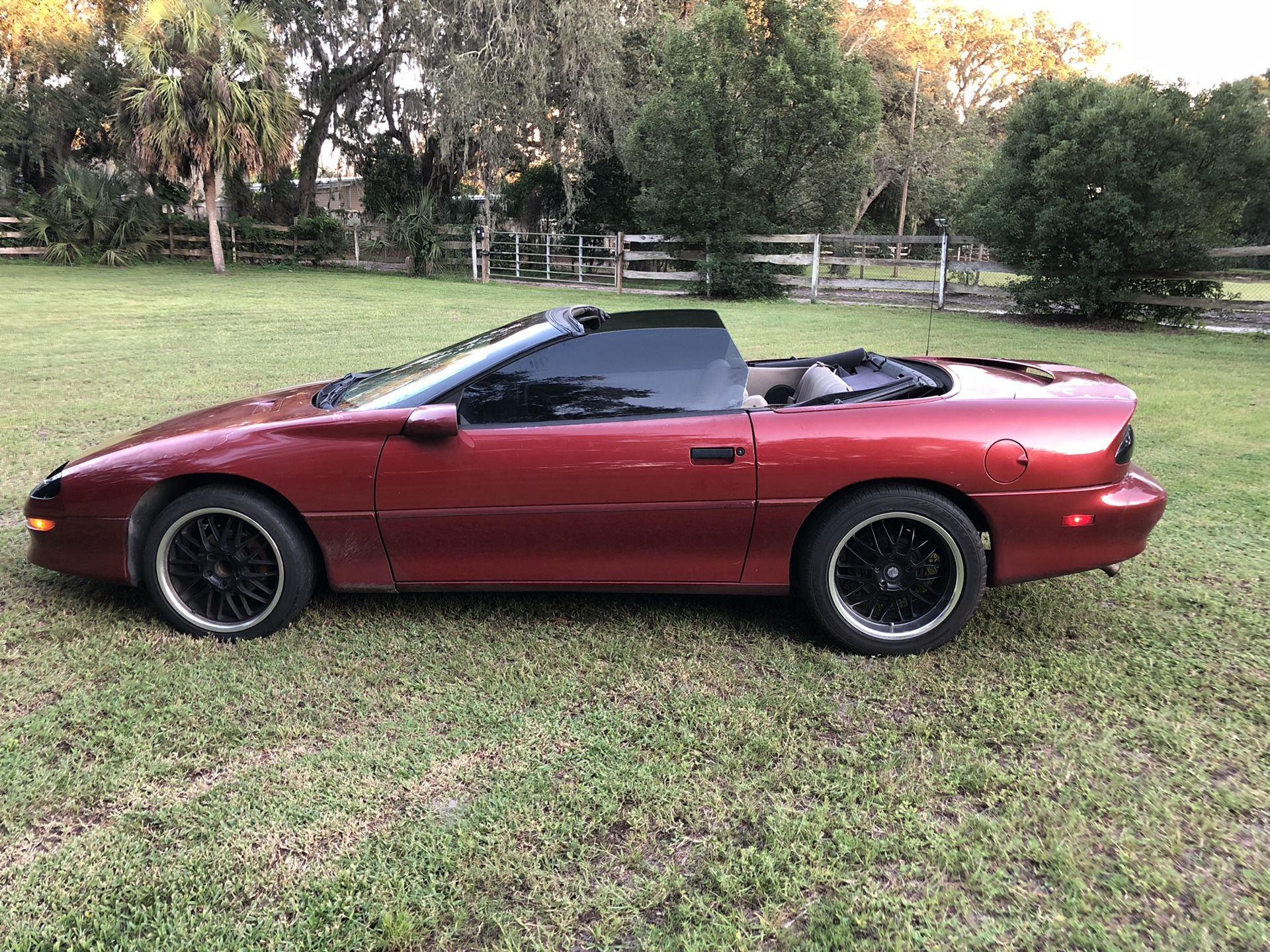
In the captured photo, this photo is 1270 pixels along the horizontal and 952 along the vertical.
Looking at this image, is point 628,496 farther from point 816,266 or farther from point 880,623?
Answer: point 816,266

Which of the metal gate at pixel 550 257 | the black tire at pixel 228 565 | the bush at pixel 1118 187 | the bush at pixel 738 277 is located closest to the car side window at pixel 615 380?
the black tire at pixel 228 565

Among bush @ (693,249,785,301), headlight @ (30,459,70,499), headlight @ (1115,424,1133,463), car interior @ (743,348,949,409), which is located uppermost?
bush @ (693,249,785,301)

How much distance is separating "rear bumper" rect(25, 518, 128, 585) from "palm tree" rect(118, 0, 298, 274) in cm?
2136

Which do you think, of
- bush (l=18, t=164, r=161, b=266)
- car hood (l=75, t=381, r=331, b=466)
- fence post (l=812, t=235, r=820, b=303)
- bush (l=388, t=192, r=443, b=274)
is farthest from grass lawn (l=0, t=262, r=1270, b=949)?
bush (l=18, t=164, r=161, b=266)

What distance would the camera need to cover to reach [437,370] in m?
3.47

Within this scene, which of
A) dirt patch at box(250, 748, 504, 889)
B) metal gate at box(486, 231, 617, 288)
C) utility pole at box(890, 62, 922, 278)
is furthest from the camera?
utility pole at box(890, 62, 922, 278)

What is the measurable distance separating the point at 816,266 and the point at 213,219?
52.9 ft

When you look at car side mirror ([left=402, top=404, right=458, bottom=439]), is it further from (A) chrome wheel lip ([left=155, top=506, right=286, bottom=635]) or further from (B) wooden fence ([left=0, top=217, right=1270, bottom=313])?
(B) wooden fence ([left=0, top=217, right=1270, bottom=313])

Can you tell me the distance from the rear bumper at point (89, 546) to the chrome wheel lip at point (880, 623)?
8.54ft

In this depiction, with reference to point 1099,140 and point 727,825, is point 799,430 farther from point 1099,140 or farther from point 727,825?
point 1099,140

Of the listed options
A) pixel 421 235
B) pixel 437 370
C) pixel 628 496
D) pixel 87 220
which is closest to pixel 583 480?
pixel 628 496

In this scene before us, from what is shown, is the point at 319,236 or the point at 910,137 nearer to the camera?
the point at 319,236

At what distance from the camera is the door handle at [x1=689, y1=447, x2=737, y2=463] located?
2994 mm

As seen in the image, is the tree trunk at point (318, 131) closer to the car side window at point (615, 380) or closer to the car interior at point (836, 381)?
the car interior at point (836, 381)
